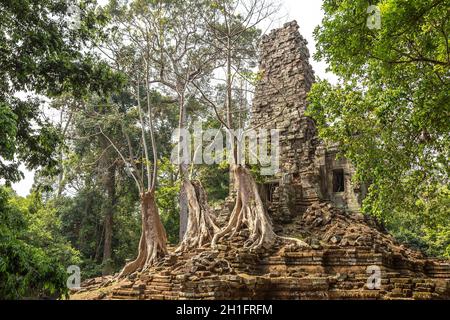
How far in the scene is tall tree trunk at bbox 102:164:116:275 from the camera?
18.0m

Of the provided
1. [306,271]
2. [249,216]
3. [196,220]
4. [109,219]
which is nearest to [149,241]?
[196,220]

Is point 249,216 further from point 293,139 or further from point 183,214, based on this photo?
point 183,214

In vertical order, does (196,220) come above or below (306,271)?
above

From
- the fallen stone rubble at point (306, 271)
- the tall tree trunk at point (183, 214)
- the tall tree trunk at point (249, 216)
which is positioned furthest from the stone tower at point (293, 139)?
the tall tree trunk at point (183, 214)

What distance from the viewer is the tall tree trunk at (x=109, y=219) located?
58.9 feet

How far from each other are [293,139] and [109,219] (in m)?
10.8

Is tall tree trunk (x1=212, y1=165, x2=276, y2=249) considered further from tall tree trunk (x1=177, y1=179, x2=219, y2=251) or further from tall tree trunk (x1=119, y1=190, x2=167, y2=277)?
tall tree trunk (x1=119, y1=190, x2=167, y2=277)

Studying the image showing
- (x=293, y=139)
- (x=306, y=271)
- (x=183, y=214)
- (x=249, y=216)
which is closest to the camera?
(x=306, y=271)

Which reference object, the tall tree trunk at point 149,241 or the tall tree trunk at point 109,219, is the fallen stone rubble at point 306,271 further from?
the tall tree trunk at point 109,219

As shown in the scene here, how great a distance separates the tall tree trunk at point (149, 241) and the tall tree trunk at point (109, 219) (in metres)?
6.92

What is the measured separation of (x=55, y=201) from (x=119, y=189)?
3169 millimetres

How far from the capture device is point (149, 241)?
11.8 metres

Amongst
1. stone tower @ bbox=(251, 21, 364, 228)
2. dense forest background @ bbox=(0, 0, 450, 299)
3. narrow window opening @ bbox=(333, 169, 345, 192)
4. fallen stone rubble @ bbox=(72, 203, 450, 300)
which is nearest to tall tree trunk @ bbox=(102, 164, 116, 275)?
dense forest background @ bbox=(0, 0, 450, 299)
